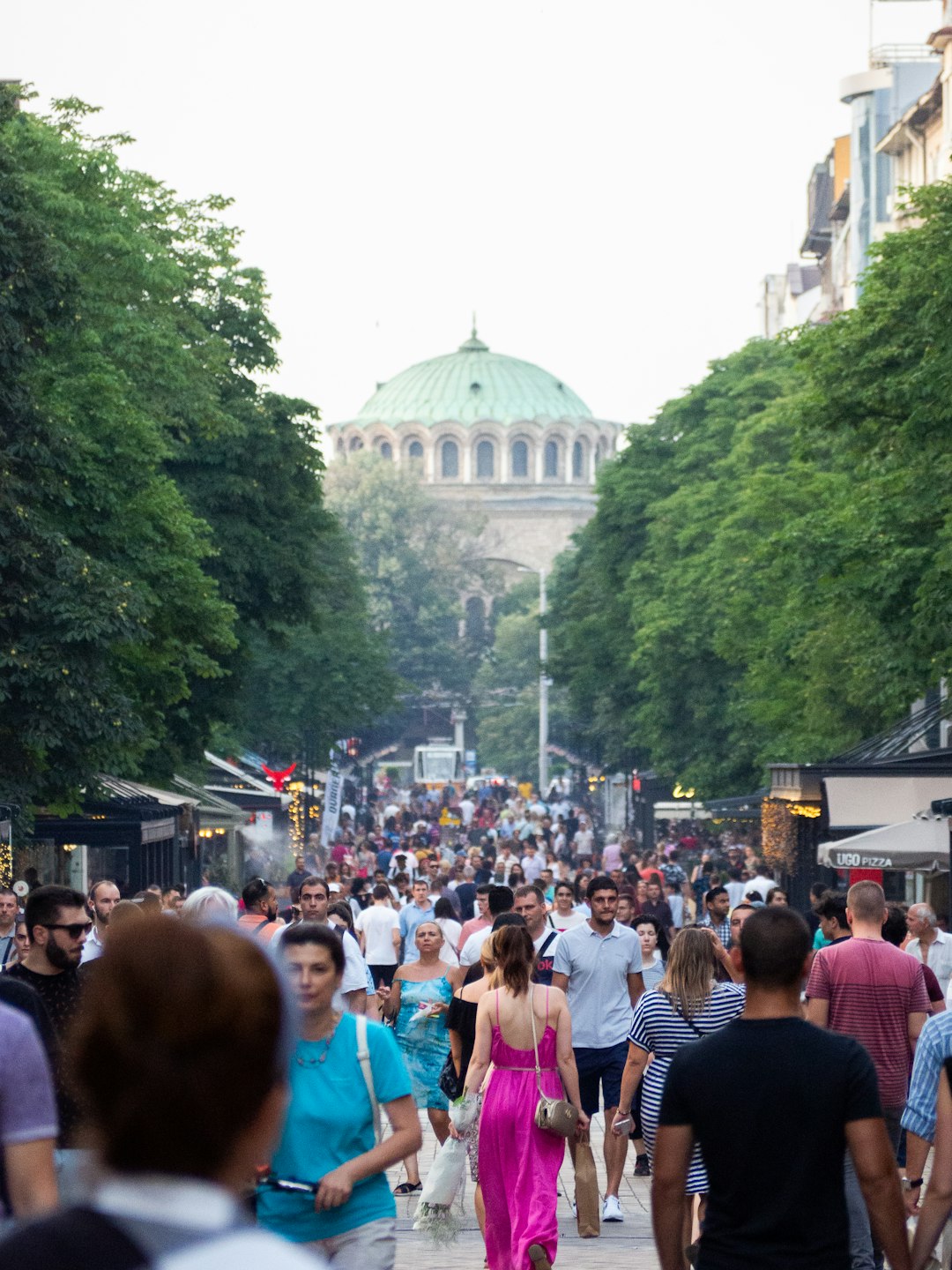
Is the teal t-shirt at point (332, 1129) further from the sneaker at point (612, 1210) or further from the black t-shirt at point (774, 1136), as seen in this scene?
the sneaker at point (612, 1210)

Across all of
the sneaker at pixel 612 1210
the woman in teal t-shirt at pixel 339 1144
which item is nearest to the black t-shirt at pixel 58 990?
the woman in teal t-shirt at pixel 339 1144

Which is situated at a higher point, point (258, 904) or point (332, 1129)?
point (258, 904)

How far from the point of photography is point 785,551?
28.1m

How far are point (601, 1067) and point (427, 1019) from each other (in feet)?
3.36

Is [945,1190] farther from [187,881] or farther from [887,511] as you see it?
[187,881]

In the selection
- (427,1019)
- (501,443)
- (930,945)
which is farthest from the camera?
(501,443)

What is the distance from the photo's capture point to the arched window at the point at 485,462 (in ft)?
507

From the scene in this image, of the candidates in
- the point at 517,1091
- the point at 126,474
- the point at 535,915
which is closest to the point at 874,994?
the point at 517,1091

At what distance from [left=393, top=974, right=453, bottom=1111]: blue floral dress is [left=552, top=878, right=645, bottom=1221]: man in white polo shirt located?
81cm

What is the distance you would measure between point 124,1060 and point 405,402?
15517 cm

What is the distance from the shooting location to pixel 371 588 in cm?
11219

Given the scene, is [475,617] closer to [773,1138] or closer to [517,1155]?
[517,1155]

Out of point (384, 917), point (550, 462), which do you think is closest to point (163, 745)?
point (384, 917)

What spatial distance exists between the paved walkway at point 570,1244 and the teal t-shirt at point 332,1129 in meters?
4.39
